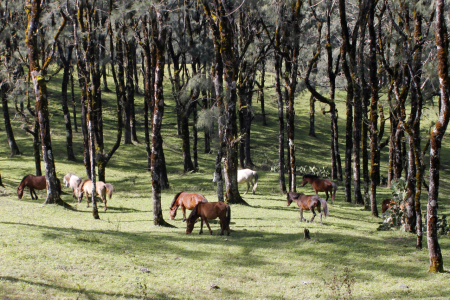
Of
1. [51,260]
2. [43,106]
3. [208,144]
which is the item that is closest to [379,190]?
[208,144]

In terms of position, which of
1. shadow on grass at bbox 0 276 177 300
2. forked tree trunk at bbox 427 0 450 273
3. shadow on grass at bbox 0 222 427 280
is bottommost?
shadow on grass at bbox 0 222 427 280

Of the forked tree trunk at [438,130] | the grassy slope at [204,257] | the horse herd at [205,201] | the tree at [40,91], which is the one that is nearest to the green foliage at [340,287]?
the grassy slope at [204,257]

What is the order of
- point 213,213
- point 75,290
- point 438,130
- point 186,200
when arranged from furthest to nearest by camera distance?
point 186,200, point 213,213, point 438,130, point 75,290

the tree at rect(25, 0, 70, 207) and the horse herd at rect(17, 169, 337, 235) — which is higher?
the tree at rect(25, 0, 70, 207)

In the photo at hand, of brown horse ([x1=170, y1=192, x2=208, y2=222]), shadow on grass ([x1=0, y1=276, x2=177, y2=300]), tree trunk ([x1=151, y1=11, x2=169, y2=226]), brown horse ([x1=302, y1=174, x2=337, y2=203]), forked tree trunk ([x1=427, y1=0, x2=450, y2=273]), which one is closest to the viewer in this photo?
shadow on grass ([x1=0, y1=276, x2=177, y2=300])

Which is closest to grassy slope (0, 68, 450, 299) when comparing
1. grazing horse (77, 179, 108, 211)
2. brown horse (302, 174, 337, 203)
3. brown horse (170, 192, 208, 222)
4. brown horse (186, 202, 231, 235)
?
brown horse (186, 202, 231, 235)

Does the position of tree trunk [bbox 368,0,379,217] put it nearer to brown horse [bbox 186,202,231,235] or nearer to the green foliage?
brown horse [bbox 186,202,231,235]

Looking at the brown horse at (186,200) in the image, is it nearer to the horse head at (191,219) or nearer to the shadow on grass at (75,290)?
the horse head at (191,219)

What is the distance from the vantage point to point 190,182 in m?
30.9

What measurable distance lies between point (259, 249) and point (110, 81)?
7510 cm

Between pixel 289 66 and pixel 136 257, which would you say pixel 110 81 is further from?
pixel 136 257

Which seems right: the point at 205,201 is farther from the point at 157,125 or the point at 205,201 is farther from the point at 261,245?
the point at 261,245

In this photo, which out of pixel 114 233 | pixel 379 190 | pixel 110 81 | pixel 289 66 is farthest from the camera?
pixel 110 81

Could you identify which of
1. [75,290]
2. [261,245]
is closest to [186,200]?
[261,245]
